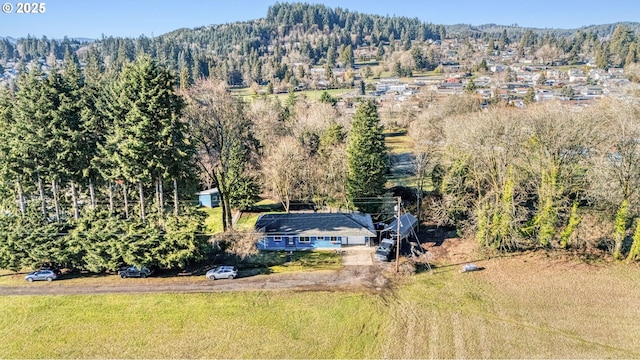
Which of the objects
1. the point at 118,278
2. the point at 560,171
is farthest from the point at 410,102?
the point at 118,278

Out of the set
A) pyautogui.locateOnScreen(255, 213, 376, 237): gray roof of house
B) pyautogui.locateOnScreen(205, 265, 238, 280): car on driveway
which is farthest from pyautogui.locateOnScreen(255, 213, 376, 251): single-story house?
pyautogui.locateOnScreen(205, 265, 238, 280): car on driveway

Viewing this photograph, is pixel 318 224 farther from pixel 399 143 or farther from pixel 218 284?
pixel 399 143

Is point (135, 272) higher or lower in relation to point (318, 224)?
lower

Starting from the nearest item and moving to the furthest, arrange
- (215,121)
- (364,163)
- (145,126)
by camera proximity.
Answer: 1. (145,126)
2. (215,121)
3. (364,163)

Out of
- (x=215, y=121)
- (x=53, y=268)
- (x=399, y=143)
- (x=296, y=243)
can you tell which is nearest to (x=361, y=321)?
(x=296, y=243)

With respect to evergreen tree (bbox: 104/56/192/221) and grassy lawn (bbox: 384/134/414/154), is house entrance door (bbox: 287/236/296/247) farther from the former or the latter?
grassy lawn (bbox: 384/134/414/154)

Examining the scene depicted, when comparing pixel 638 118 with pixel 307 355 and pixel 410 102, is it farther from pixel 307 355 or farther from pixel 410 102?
pixel 410 102
